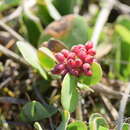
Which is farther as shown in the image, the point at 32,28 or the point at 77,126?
the point at 32,28

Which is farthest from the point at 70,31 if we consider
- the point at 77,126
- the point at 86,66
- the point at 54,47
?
the point at 77,126

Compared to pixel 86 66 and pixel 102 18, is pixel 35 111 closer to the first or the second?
pixel 86 66

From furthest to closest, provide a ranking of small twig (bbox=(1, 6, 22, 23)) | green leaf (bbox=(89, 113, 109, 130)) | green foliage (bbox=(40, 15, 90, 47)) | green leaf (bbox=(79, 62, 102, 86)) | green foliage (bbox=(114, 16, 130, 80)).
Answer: small twig (bbox=(1, 6, 22, 23))
green foliage (bbox=(114, 16, 130, 80))
green foliage (bbox=(40, 15, 90, 47))
green leaf (bbox=(79, 62, 102, 86))
green leaf (bbox=(89, 113, 109, 130))

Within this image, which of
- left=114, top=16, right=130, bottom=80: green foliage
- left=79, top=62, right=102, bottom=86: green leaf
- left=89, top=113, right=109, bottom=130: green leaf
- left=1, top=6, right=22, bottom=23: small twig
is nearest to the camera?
left=89, top=113, right=109, bottom=130: green leaf

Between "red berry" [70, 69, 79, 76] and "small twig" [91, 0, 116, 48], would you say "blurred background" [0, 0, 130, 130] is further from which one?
"red berry" [70, 69, 79, 76]

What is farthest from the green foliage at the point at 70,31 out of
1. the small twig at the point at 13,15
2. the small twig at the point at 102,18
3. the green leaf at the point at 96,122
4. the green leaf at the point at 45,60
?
the green leaf at the point at 96,122

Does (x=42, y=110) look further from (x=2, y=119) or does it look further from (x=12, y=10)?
(x=12, y=10)

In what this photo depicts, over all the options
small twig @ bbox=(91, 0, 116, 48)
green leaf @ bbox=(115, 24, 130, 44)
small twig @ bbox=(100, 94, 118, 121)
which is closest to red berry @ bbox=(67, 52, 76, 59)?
small twig @ bbox=(100, 94, 118, 121)
